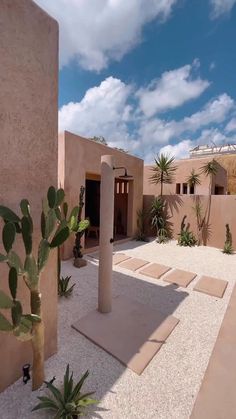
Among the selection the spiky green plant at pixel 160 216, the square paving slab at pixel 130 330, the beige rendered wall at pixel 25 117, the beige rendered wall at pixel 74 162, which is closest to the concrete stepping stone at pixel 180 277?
the square paving slab at pixel 130 330

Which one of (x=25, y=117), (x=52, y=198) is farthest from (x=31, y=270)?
(x=25, y=117)

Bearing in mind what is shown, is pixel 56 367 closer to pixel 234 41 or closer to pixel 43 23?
pixel 43 23

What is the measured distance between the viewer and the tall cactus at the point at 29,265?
1.93 meters

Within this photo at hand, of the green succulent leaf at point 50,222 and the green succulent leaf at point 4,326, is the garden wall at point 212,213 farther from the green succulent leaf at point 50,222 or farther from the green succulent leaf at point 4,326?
the green succulent leaf at point 4,326

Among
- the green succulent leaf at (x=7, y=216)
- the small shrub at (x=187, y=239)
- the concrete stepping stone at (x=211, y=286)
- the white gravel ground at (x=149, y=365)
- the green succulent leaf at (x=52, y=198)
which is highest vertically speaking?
the green succulent leaf at (x=52, y=198)

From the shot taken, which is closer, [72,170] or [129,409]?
[129,409]

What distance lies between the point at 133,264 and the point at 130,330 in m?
3.45

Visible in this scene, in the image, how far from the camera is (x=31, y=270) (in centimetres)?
211

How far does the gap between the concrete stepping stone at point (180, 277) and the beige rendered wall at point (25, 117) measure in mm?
3818

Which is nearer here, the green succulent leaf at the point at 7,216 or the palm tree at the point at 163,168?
the green succulent leaf at the point at 7,216

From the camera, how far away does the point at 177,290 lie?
523 cm

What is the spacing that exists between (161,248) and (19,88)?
8.25 metres

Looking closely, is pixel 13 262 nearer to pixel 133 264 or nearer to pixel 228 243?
pixel 133 264

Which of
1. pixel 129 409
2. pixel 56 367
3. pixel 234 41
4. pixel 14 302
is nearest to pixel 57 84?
pixel 14 302
